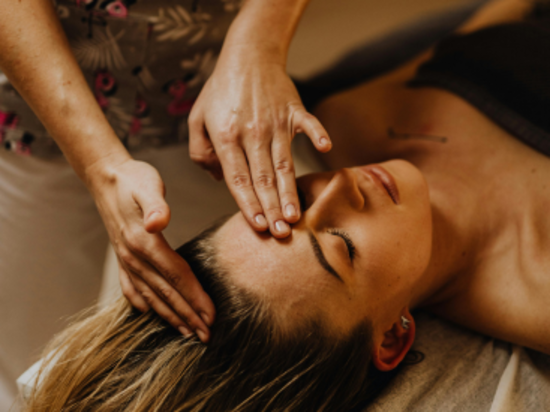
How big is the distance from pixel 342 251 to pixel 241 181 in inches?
9.5

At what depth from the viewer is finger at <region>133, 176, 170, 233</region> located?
62 centimetres

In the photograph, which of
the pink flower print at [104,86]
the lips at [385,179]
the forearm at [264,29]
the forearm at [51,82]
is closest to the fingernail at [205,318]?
the forearm at [51,82]

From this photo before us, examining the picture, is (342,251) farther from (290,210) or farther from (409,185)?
(409,185)

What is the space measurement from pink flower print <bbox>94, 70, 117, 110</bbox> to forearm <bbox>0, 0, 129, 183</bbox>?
0.23 m

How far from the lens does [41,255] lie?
42.4 inches

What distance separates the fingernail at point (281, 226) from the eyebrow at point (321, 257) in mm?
53

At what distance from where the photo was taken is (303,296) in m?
0.74

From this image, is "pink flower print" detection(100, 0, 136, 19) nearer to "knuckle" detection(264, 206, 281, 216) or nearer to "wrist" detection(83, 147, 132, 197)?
"wrist" detection(83, 147, 132, 197)

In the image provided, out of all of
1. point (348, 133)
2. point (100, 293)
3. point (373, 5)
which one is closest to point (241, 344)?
point (100, 293)

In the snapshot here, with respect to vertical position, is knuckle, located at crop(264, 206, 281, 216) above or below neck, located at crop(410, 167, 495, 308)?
above

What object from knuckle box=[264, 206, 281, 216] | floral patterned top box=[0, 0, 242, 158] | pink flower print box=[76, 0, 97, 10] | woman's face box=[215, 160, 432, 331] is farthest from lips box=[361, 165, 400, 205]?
pink flower print box=[76, 0, 97, 10]

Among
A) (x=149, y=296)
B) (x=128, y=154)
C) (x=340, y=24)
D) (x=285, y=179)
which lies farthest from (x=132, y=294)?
(x=340, y=24)

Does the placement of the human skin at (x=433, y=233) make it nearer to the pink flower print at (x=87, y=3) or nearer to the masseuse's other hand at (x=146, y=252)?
the masseuse's other hand at (x=146, y=252)

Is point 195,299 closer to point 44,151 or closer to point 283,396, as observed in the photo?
point 283,396
